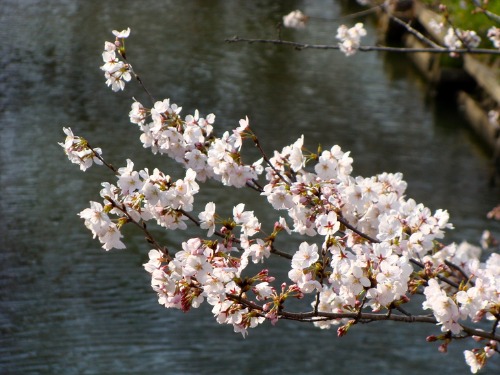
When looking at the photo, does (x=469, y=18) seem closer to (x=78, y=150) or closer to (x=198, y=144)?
(x=198, y=144)

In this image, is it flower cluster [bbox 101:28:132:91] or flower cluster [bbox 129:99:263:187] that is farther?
flower cluster [bbox 101:28:132:91]

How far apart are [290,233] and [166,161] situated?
15.4 ft

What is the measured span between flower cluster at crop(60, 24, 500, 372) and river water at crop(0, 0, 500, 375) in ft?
6.58

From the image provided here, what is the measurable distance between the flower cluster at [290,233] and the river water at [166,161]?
2005mm

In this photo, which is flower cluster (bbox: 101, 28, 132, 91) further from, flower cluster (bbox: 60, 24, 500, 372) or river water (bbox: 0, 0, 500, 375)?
river water (bbox: 0, 0, 500, 375)

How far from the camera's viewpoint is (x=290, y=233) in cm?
205

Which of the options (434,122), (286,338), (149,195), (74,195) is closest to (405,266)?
(149,195)

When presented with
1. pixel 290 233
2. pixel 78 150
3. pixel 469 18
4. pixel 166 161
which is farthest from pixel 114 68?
pixel 469 18

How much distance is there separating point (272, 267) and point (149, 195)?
10.3ft

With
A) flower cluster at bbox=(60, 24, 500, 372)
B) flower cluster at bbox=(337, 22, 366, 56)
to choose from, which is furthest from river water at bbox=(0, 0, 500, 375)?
flower cluster at bbox=(60, 24, 500, 372)

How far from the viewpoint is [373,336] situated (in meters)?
4.60

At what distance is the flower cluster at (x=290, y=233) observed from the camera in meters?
1.88

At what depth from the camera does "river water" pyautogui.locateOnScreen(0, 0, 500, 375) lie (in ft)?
14.2

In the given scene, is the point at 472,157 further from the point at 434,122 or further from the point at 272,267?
the point at 272,267
